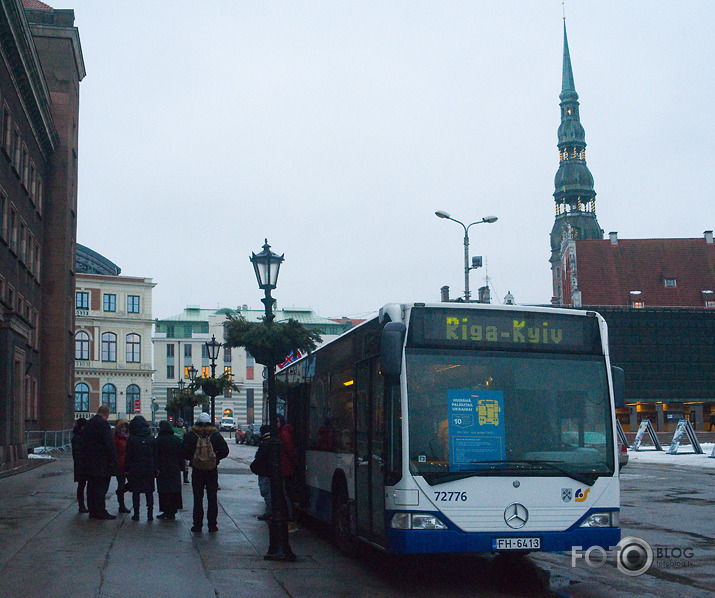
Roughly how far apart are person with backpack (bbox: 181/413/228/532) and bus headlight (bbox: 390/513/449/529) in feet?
16.5

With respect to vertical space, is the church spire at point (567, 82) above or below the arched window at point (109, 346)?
above

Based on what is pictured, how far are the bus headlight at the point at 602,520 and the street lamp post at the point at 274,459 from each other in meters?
3.69

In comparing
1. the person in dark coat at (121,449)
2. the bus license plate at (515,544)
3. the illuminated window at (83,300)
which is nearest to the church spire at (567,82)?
the illuminated window at (83,300)

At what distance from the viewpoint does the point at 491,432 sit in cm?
932

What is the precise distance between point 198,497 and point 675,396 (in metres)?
80.2

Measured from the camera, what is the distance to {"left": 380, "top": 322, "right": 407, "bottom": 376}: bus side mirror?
8.94 m

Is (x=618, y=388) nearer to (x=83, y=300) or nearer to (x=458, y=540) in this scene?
(x=458, y=540)

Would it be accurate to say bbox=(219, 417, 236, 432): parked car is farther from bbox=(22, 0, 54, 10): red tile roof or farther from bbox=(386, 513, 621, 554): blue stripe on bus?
bbox=(386, 513, 621, 554): blue stripe on bus

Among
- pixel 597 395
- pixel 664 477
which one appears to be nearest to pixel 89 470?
pixel 597 395

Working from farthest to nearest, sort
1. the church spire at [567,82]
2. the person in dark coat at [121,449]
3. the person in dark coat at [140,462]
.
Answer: the church spire at [567,82], the person in dark coat at [121,449], the person in dark coat at [140,462]

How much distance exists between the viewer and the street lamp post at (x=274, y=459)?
1133 centimetres

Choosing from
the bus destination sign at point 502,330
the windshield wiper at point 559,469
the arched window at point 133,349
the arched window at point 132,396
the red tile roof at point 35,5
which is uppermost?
the red tile roof at point 35,5

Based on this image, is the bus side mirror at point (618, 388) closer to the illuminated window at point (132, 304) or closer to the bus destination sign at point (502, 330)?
the bus destination sign at point (502, 330)

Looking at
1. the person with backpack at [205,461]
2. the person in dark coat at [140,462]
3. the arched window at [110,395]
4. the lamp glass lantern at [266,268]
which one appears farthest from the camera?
the arched window at [110,395]
